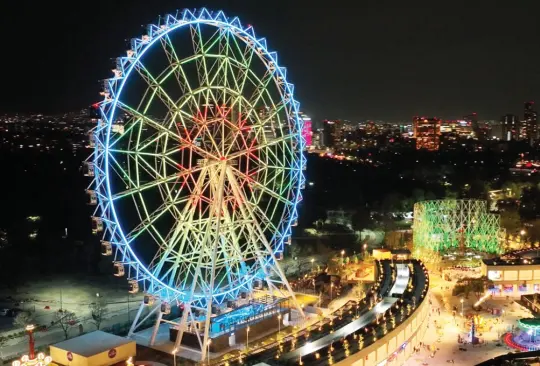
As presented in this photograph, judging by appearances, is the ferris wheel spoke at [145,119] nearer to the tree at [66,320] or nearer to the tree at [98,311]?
the tree at [66,320]

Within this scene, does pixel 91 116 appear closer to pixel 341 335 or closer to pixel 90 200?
pixel 90 200

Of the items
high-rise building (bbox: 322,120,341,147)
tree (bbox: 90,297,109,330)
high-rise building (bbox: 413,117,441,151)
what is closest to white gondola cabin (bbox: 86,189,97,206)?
tree (bbox: 90,297,109,330)

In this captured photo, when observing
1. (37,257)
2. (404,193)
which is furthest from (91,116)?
(404,193)

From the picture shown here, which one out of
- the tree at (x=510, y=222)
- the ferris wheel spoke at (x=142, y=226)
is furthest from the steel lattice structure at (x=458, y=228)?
the ferris wheel spoke at (x=142, y=226)

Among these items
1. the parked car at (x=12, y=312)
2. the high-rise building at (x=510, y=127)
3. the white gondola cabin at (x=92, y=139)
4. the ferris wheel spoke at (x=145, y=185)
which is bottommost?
the parked car at (x=12, y=312)

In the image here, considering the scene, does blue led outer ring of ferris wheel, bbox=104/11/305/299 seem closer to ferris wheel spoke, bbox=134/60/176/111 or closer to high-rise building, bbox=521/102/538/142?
ferris wheel spoke, bbox=134/60/176/111
